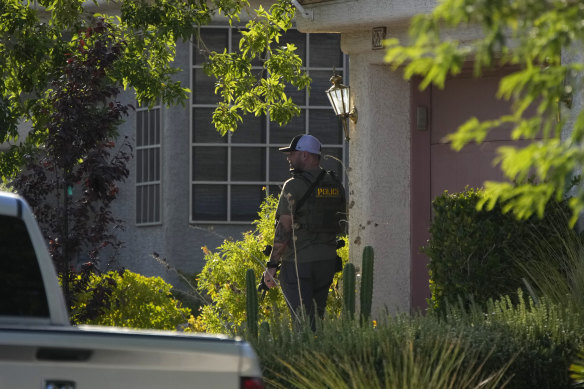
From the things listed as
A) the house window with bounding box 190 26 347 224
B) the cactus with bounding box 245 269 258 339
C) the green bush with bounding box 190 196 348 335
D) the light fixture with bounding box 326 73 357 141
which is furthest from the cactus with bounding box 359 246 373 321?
the house window with bounding box 190 26 347 224

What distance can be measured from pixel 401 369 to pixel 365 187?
16.9 feet

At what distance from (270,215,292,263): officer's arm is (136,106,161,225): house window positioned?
918 cm

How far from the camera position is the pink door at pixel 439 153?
12.2 m

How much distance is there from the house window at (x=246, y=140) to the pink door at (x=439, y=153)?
6.54 m

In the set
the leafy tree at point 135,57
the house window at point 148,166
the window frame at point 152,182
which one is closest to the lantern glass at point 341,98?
the leafy tree at point 135,57

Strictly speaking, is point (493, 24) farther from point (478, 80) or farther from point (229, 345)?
point (478, 80)

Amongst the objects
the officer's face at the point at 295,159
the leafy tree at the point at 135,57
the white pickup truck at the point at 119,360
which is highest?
the leafy tree at the point at 135,57

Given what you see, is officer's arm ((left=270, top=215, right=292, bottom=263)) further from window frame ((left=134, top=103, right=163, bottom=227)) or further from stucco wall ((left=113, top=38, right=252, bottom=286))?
window frame ((left=134, top=103, right=163, bottom=227))

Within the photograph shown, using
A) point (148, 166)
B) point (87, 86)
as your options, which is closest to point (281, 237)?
point (87, 86)

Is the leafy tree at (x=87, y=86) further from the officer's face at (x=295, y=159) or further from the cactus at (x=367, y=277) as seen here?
the cactus at (x=367, y=277)

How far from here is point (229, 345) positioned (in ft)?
14.4

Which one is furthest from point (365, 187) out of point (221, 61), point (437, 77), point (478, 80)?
point (437, 77)

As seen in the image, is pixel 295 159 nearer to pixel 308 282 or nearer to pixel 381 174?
pixel 308 282

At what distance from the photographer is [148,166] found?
20.1 metres
